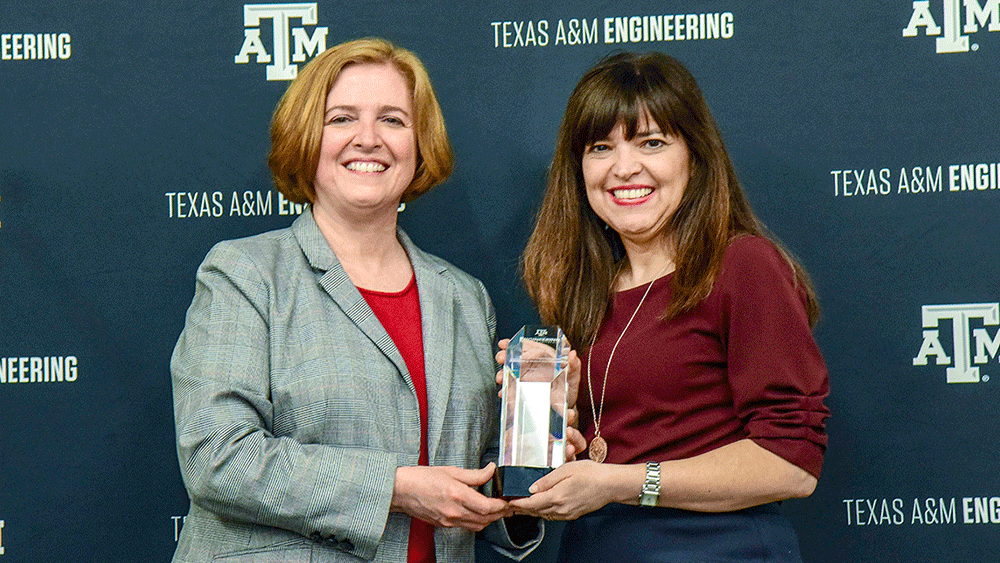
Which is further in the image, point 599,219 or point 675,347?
point 599,219

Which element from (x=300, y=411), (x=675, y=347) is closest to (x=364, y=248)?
(x=300, y=411)

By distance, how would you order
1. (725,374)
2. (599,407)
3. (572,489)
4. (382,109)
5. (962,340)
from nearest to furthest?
(572,489) < (725,374) < (599,407) < (382,109) < (962,340)

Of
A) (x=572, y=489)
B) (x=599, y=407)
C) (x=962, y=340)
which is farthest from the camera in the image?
(x=962, y=340)

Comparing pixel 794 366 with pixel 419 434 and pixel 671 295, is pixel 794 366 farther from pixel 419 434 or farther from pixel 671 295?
pixel 419 434

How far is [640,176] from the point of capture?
172 centimetres

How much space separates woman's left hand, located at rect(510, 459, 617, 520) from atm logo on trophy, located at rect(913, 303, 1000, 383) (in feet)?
3.39

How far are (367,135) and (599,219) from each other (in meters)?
0.49

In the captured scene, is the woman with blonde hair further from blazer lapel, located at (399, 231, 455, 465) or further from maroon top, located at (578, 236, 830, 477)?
maroon top, located at (578, 236, 830, 477)

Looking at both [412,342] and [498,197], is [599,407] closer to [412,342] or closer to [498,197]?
[412,342]

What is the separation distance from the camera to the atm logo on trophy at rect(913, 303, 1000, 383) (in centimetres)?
216

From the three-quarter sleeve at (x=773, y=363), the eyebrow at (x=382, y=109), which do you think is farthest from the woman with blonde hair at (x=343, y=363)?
the three-quarter sleeve at (x=773, y=363)

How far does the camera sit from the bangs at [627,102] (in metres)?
1.69

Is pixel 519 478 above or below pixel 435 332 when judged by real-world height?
below

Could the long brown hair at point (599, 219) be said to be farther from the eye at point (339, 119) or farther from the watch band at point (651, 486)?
the eye at point (339, 119)
